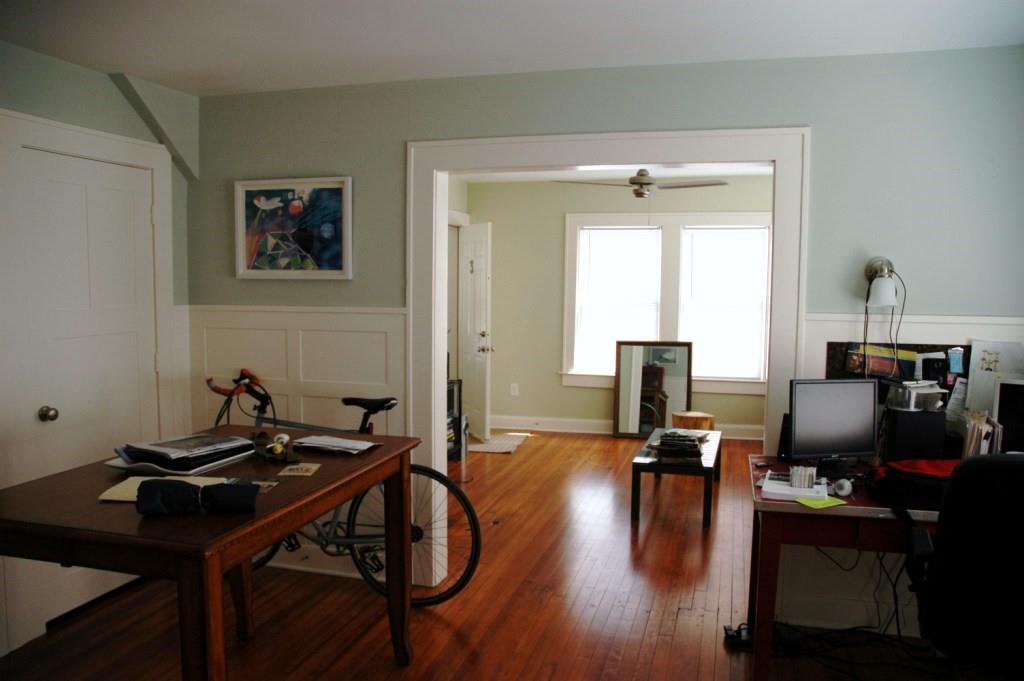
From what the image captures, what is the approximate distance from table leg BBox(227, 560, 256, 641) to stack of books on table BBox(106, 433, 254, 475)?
80 cm

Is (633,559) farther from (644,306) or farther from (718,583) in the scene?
(644,306)

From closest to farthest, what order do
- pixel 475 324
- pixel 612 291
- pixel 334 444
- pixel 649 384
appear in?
1. pixel 334 444
2. pixel 475 324
3. pixel 649 384
4. pixel 612 291

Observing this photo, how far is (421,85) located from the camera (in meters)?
3.55

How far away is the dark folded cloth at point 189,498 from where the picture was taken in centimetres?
191

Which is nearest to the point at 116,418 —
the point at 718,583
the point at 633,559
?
the point at 633,559

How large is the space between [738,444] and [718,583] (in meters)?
3.33

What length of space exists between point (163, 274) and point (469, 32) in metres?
2.08

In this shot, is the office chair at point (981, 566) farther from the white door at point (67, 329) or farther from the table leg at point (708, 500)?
the white door at point (67, 329)

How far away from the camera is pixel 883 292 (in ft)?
9.71

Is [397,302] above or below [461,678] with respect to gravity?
above

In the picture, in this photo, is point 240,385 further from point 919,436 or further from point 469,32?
point 919,436

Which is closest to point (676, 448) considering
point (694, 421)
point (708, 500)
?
point (708, 500)

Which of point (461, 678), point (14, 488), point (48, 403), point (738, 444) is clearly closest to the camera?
point (14, 488)

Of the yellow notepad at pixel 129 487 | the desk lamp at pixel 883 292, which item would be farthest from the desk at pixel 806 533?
the yellow notepad at pixel 129 487
